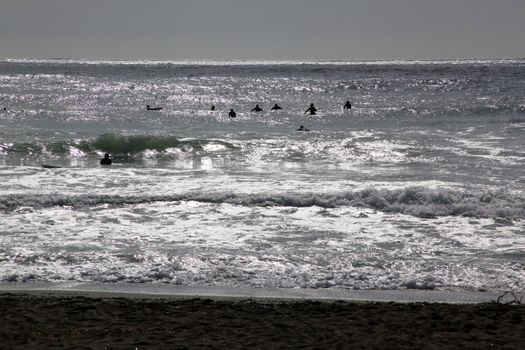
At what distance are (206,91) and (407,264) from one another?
71153 mm

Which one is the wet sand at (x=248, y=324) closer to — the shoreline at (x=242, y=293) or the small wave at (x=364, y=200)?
the shoreline at (x=242, y=293)

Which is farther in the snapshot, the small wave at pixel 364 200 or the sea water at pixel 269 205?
the small wave at pixel 364 200

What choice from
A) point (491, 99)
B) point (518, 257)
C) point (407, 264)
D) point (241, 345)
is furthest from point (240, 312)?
point (491, 99)

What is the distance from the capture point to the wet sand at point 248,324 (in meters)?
7.58

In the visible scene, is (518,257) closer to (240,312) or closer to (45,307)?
(240,312)

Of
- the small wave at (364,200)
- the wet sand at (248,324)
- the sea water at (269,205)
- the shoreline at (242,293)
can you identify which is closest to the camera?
the wet sand at (248,324)

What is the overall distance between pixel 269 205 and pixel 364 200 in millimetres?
2360

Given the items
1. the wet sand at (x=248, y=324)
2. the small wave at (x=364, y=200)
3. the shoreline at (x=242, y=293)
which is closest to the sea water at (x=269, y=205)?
the small wave at (x=364, y=200)

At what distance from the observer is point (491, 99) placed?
59906mm

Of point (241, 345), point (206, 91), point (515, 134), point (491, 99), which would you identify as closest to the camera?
point (241, 345)

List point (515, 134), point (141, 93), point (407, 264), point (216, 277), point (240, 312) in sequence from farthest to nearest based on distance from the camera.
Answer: point (141, 93) < point (515, 134) < point (407, 264) < point (216, 277) < point (240, 312)

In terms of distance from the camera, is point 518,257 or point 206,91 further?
point 206,91

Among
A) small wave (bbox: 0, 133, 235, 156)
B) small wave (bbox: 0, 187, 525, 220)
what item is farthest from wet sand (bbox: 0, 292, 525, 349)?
small wave (bbox: 0, 133, 235, 156)

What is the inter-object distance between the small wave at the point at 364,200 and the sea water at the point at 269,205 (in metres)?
0.05
